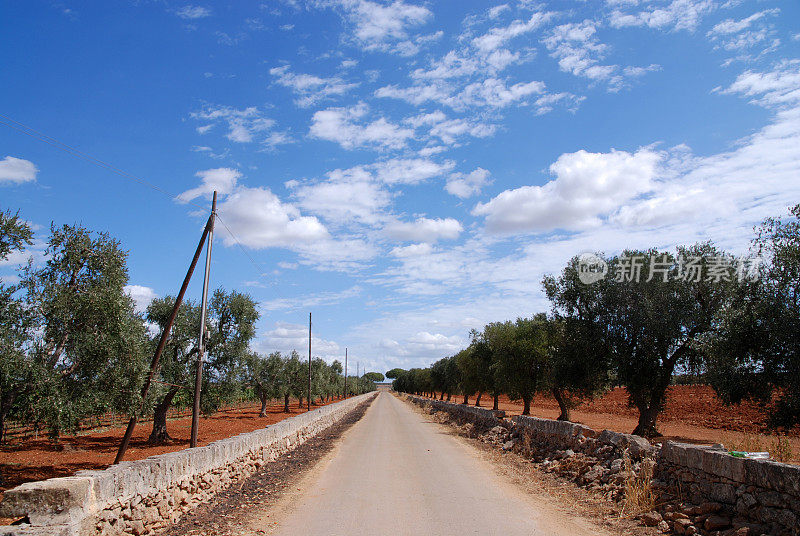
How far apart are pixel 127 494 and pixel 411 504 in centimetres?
508

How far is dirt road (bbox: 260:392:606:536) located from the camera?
7.77 meters

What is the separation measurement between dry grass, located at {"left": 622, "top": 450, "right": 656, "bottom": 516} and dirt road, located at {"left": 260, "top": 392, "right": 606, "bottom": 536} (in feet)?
3.46

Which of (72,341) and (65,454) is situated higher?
(72,341)

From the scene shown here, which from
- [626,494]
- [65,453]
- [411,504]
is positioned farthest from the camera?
[65,453]

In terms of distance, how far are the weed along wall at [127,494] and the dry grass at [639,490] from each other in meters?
7.74

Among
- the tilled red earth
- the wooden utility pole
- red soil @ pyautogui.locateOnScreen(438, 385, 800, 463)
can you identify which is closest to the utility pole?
the wooden utility pole

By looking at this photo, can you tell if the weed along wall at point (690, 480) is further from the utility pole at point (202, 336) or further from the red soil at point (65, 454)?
the red soil at point (65, 454)

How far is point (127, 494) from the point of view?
21.8 ft

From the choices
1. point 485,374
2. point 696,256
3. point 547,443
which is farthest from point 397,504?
point 485,374

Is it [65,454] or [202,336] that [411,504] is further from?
[65,454]

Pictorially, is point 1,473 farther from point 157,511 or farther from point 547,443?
point 547,443

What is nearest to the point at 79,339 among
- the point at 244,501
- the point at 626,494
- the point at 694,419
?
the point at 244,501

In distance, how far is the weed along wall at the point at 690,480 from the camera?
20.3 ft

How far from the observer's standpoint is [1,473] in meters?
14.0
